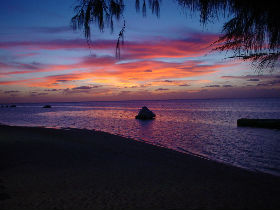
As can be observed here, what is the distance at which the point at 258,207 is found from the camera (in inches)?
194

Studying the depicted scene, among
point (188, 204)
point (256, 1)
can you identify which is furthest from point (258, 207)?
point (256, 1)

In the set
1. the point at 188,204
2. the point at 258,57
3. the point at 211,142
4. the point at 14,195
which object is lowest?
the point at 211,142

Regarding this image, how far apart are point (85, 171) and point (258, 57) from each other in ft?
21.1

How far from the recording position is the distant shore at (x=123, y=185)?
4762mm

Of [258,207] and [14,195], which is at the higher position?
[14,195]

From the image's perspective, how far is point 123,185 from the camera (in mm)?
5973

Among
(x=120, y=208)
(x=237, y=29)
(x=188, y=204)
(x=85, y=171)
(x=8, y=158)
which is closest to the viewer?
(x=237, y=29)

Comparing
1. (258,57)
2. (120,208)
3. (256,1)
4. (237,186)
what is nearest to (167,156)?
(237,186)

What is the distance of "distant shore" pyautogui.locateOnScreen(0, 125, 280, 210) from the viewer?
476cm

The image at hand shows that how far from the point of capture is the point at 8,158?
815cm

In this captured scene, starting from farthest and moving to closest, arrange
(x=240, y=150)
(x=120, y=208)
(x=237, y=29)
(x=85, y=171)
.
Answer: (x=240, y=150) → (x=85, y=171) → (x=120, y=208) → (x=237, y=29)

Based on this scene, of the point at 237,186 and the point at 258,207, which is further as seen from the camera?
the point at 237,186

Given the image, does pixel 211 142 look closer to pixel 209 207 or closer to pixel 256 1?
pixel 209 207

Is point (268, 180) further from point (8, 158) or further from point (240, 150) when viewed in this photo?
point (8, 158)
